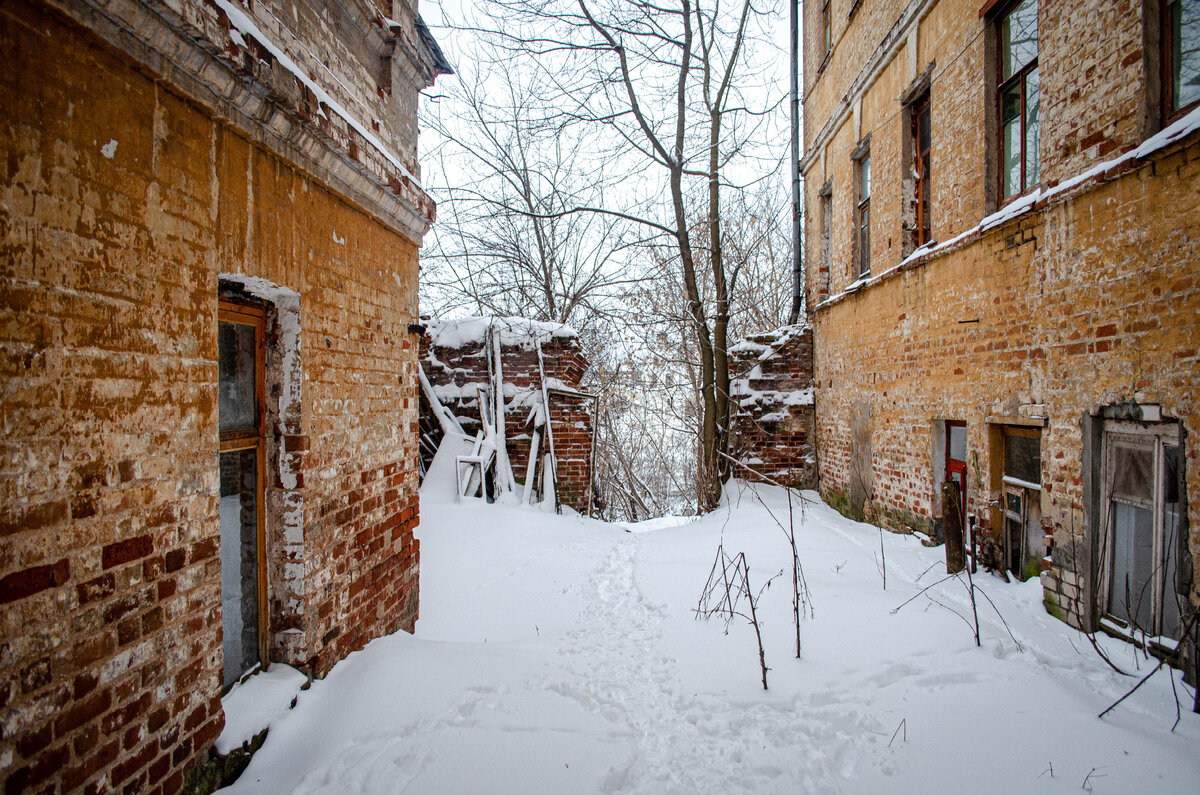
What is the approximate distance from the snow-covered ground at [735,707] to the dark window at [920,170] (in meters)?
3.80

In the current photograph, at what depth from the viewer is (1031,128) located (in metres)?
4.51

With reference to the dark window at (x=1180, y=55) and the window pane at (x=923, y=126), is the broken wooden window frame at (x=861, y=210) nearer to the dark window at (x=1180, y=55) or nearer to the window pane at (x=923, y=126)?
the window pane at (x=923, y=126)

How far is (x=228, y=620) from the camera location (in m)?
2.37

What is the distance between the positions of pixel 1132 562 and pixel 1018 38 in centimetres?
426

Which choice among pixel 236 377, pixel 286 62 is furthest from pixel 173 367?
pixel 286 62

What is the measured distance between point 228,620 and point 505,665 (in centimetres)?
147

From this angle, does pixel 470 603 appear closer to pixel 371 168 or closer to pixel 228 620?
pixel 228 620

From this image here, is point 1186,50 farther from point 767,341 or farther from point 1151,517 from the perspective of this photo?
point 767,341

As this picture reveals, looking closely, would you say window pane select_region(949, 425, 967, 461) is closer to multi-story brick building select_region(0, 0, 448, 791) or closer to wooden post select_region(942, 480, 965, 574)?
wooden post select_region(942, 480, 965, 574)

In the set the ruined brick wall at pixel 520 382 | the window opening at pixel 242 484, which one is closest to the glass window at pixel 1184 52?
the window opening at pixel 242 484

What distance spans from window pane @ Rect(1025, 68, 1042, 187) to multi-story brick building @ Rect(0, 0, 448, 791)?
494cm

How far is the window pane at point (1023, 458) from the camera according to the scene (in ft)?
14.7

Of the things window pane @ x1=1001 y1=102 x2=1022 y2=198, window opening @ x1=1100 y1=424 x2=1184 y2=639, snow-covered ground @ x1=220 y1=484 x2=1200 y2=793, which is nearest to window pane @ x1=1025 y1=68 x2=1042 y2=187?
window pane @ x1=1001 y1=102 x2=1022 y2=198

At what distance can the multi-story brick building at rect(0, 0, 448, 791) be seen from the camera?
4.52ft
